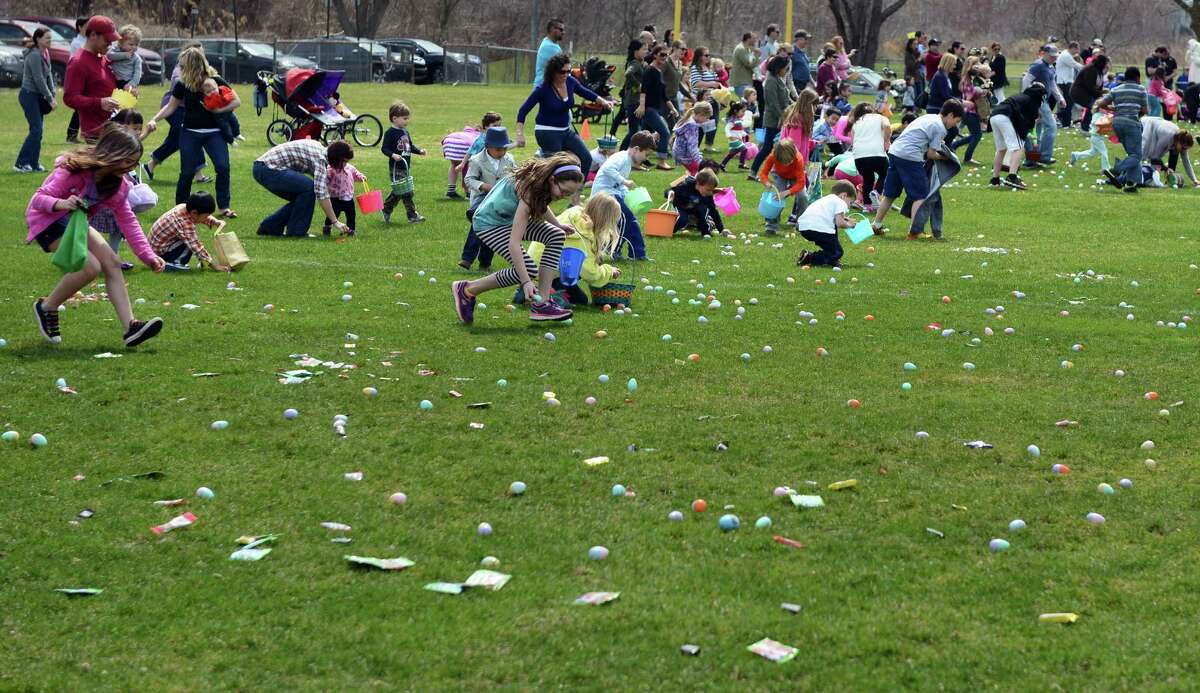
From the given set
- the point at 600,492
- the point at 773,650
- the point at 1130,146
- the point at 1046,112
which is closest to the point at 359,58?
the point at 1046,112

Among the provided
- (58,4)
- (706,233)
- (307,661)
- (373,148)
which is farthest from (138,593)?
(58,4)

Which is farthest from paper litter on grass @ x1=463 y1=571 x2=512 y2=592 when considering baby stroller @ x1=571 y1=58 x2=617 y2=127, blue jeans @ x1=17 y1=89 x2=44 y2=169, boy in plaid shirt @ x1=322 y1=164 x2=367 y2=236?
baby stroller @ x1=571 y1=58 x2=617 y2=127

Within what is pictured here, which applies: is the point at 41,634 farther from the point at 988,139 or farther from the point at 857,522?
the point at 988,139

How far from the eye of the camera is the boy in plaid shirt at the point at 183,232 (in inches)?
469

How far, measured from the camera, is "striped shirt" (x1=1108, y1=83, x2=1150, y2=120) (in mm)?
20812

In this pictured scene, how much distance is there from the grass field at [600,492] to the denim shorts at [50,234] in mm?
683

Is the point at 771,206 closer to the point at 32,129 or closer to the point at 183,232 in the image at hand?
the point at 183,232

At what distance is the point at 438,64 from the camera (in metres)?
48.8

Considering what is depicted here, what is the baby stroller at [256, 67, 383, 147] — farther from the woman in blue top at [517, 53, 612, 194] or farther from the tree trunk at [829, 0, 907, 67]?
the tree trunk at [829, 0, 907, 67]

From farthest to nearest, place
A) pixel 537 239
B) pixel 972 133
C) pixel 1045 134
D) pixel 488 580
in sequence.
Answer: pixel 972 133, pixel 1045 134, pixel 537 239, pixel 488 580

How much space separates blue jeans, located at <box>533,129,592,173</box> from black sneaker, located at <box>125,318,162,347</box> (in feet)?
23.9

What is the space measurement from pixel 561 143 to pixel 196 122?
411 centimetres

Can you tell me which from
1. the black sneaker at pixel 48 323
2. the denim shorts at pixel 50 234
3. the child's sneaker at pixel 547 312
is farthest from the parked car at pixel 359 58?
the black sneaker at pixel 48 323

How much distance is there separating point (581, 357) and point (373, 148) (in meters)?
16.1
